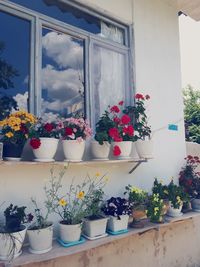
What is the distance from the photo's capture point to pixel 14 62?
1941 mm

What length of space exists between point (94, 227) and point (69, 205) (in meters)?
0.27

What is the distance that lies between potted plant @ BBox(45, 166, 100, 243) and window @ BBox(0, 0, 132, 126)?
594 mm

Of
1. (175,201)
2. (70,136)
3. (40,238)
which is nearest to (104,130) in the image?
(70,136)

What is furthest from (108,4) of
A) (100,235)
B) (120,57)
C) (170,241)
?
(170,241)

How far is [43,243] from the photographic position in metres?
1.57

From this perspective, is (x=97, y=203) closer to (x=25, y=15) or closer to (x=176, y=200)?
(x=176, y=200)

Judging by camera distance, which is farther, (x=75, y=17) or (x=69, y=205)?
(x=75, y=17)

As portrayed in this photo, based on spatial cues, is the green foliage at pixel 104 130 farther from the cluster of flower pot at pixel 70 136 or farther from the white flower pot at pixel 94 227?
the white flower pot at pixel 94 227

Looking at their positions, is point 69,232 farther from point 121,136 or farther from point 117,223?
point 121,136

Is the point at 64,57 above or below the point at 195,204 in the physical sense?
above

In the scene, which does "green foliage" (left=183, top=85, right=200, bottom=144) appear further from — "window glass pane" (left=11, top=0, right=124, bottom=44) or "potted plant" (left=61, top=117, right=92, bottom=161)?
"potted plant" (left=61, top=117, right=92, bottom=161)

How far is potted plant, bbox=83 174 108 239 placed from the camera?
5.99 feet

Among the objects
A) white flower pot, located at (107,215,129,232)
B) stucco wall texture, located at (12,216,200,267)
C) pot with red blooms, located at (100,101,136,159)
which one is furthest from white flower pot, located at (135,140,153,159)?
stucco wall texture, located at (12,216,200,267)

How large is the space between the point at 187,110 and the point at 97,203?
618cm
